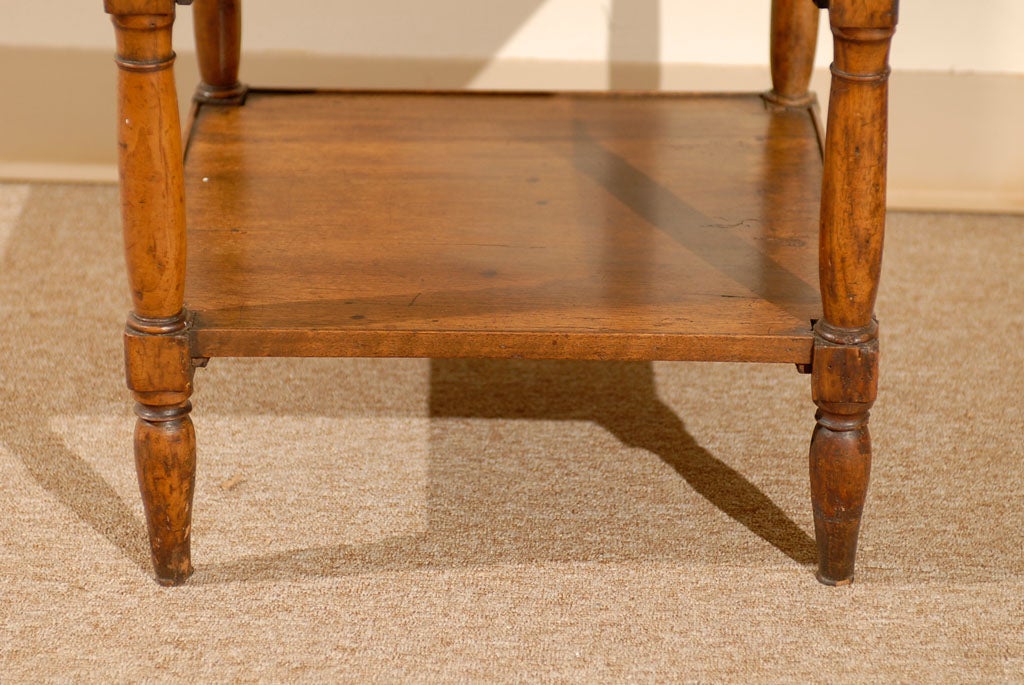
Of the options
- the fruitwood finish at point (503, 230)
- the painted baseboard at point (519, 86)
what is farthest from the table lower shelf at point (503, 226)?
the painted baseboard at point (519, 86)

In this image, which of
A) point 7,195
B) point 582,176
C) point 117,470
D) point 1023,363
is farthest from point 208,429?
point 1023,363

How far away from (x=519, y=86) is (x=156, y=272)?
1317 mm

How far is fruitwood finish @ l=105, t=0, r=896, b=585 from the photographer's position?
1.13m

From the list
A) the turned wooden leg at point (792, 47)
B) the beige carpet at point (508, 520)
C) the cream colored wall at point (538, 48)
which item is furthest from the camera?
the cream colored wall at point (538, 48)

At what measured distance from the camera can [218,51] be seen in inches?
65.0

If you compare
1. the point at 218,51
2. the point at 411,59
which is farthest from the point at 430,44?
the point at 218,51

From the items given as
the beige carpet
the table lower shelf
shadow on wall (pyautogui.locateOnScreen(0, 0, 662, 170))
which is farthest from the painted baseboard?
the table lower shelf

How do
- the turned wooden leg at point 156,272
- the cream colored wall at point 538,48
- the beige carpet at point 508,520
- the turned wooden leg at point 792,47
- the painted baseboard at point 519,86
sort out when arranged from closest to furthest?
the turned wooden leg at point 156,272, the beige carpet at point 508,520, the turned wooden leg at point 792,47, the painted baseboard at point 519,86, the cream colored wall at point 538,48

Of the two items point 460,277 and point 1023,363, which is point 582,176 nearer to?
point 460,277

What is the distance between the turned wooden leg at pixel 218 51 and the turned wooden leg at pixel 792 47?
61cm

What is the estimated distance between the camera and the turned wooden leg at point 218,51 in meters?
1.64

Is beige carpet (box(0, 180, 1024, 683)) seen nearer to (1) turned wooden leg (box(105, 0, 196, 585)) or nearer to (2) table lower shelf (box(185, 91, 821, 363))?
(1) turned wooden leg (box(105, 0, 196, 585))

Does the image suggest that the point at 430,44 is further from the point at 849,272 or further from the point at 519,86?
the point at 849,272

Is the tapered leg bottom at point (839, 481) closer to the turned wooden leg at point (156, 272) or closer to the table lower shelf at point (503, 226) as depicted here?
the table lower shelf at point (503, 226)
